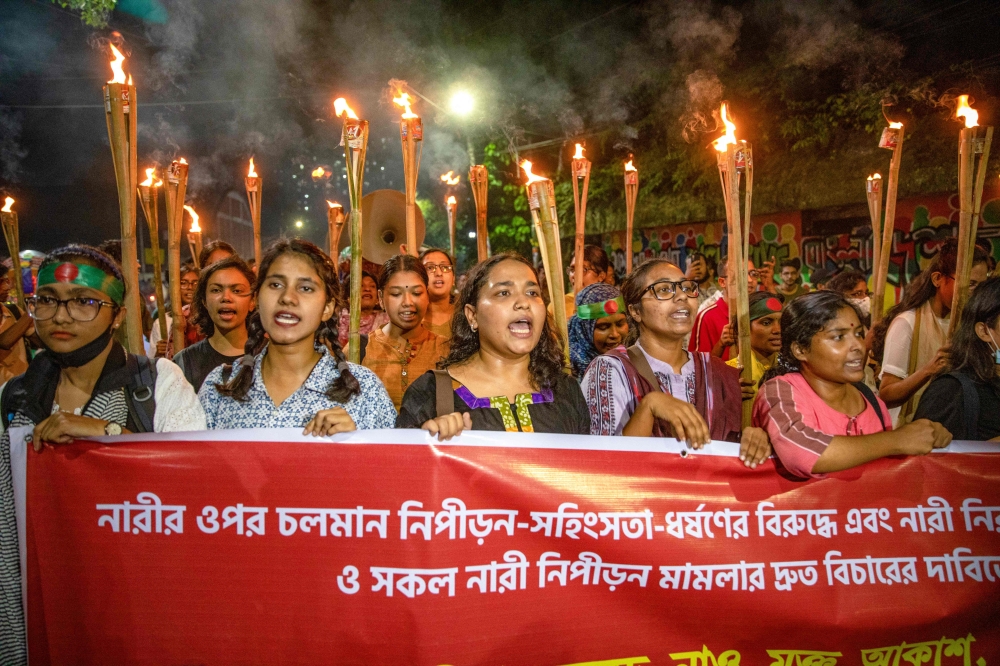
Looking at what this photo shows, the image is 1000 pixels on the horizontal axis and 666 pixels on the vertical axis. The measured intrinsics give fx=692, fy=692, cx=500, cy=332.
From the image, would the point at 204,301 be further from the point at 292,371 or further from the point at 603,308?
the point at 603,308

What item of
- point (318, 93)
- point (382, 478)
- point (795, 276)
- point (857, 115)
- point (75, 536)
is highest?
point (318, 93)

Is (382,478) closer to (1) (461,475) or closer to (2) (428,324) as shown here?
(1) (461,475)

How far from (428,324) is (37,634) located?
3074 mm

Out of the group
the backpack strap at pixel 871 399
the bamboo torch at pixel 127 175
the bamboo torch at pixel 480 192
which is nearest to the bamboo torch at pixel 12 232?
the bamboo torch at pixel 127 175

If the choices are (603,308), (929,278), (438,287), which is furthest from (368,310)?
(929,278)

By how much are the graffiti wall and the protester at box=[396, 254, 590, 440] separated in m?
9.29

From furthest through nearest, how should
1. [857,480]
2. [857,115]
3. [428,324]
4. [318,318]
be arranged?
[857,115]
[428,324]
[318,318]
[857,480]

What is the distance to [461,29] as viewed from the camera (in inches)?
707

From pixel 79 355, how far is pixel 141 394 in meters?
0.26

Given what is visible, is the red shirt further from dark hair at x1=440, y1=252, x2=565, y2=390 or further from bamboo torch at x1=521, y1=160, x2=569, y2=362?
dark hair at x1=440, y1=252, x2=565, y2=390

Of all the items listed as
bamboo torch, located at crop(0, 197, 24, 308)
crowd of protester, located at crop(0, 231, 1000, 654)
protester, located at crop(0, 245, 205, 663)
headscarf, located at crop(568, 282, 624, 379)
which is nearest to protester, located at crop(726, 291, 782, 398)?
headscarf, located at crop(568, 282, 624, 379)

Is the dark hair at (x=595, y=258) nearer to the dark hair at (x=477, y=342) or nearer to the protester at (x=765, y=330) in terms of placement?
the protester at (x=765, y=330)

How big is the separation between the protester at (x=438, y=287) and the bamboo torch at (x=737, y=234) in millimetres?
2194

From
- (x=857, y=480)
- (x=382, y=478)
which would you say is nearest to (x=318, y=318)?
(x=382, y=478)
